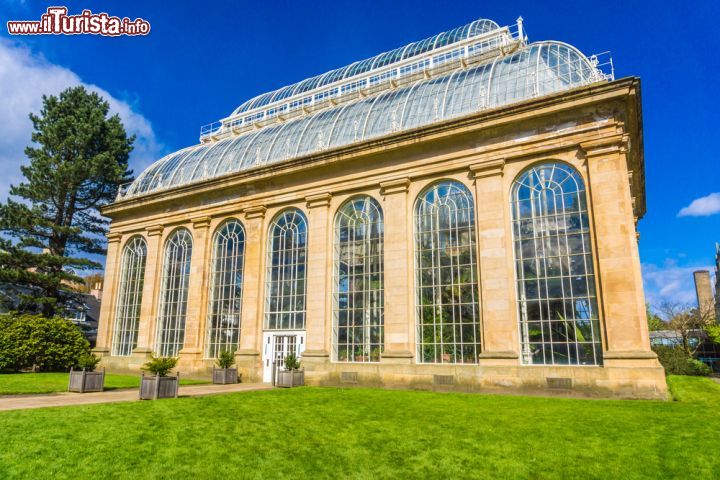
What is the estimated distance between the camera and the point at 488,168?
21.0 m

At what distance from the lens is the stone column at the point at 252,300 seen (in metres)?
25.1

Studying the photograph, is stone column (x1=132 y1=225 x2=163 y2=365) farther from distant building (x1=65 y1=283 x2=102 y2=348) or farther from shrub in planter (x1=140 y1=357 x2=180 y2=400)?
distant building (x1=65 y1=283 x2=102 y2=348)

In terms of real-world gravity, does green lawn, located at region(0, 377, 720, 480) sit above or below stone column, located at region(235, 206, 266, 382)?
below

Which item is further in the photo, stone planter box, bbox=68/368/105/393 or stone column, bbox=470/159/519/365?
stone column, bbox=470/159/519/365

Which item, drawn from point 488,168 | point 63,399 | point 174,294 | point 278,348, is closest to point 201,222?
point 174,294

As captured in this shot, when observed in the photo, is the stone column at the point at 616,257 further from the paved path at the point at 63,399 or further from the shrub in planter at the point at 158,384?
the paved path at the point at 63,399

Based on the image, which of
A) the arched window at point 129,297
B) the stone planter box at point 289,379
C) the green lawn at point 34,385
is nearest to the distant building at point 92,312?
the arched window at point 129,297

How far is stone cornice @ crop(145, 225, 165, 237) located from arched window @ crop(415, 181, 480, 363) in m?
18.2

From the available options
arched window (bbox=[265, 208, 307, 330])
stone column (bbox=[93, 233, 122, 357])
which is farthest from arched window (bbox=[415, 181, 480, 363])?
stone column (bbox=[93, 233, 122, 357])

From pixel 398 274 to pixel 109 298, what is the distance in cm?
2205

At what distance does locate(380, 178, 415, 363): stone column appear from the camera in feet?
69.6

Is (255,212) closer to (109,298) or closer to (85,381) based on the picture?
(85,381)

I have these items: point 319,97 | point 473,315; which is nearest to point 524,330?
point 473,315

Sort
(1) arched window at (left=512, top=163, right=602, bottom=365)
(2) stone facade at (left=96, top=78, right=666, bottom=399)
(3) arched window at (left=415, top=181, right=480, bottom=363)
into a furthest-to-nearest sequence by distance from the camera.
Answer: (3) arched window at (left=415, top=181, right=480, bottom=363)
(1) arched window at (left=512, top=163, right=602, bottom=365)
(2) stone facade at (left=96, top=78, right=666, bottom=399)
